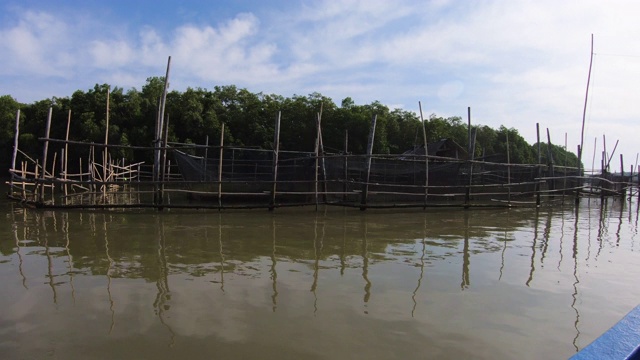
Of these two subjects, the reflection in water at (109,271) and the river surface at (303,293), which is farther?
the reflection in water at (109,271)

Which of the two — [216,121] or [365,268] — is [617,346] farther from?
[216,121]

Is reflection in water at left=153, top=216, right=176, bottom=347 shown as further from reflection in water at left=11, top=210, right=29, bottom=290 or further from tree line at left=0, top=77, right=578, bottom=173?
tree line at left=0, top=77, right=578, bottom=173

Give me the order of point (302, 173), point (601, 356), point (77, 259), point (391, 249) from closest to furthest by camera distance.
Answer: point (601, 356) → point (77, 259) → point (391, 249) → point (302, 173)

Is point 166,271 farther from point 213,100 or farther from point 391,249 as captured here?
point 213,100

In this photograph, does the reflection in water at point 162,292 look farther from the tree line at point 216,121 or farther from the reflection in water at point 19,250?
the tree line at point 216,121

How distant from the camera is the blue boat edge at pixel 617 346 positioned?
1.19 metres

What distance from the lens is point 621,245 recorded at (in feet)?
20.5

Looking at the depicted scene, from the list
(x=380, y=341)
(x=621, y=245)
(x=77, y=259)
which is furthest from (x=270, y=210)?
(x=380, y=341)

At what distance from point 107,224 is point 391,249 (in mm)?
4861

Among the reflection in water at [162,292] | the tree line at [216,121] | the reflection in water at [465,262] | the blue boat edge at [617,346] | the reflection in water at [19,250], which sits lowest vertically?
the reflection in water at [19,250]

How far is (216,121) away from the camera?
25688 mm

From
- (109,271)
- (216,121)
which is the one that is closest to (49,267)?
(109,271)

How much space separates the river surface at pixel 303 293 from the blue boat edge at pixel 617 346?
123 cm

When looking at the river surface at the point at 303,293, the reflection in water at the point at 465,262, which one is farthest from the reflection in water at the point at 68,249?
the reflection in water at the point at 465,262
